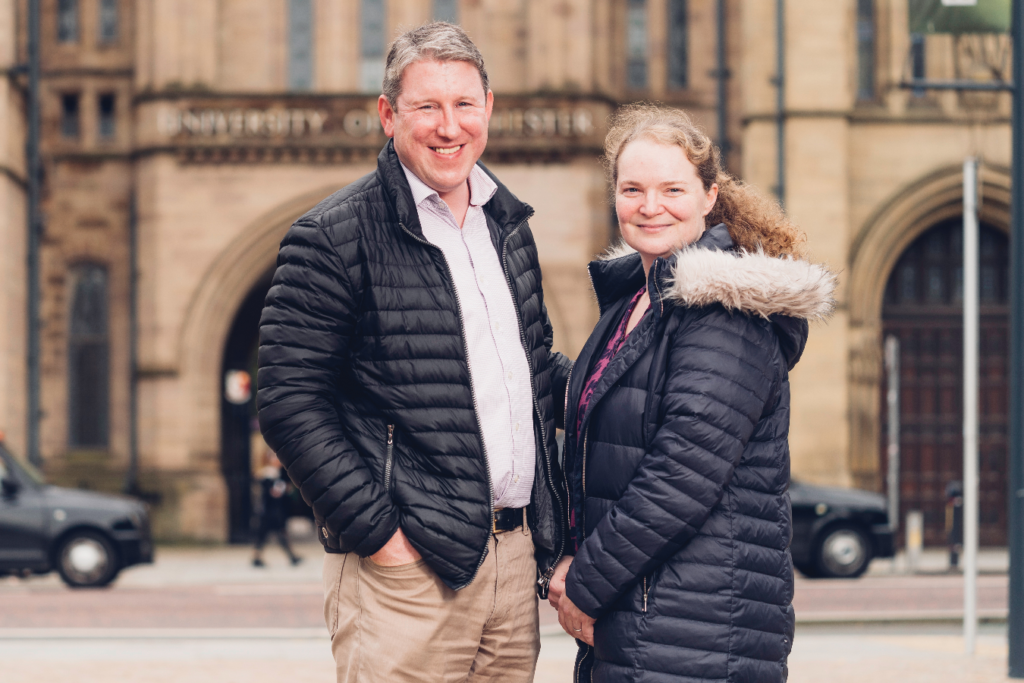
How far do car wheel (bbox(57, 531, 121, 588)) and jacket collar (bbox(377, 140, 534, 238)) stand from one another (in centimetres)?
1165

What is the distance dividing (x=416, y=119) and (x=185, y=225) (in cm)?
1784

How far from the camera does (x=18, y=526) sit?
13648mm

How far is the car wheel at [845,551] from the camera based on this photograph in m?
14.5

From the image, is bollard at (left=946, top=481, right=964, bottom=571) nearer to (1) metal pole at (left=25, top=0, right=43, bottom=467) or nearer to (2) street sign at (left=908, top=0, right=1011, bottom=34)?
(2) street sign at (left=908, top=0, right=1011, bottom=34)

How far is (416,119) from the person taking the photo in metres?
3.11

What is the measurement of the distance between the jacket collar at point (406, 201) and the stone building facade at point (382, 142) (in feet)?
53.1

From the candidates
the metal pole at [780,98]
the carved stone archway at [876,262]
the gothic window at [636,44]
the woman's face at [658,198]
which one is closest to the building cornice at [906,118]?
the metal pole at [780,98]

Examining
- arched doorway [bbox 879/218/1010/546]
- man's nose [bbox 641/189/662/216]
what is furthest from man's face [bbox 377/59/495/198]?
arched doorway [bbox 879/218/1010/546]

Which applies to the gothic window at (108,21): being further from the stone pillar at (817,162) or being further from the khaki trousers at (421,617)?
the khaki trousers at (421,617)

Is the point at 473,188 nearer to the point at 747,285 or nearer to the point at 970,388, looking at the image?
the point at 747,285

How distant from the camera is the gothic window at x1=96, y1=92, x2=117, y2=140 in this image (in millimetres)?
21750

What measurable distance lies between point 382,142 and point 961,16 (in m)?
13.5

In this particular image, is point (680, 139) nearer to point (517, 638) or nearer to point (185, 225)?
point (517, 638)

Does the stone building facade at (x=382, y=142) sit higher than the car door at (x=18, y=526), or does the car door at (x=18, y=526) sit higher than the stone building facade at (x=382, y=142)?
the stone building facade at (x=382, y=142)
